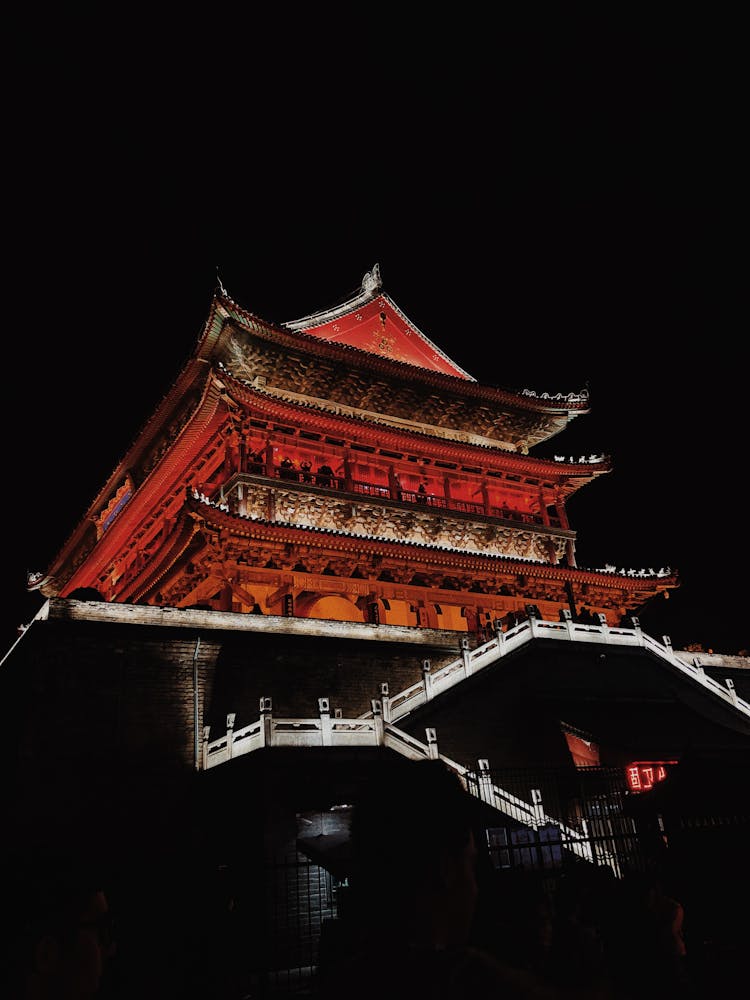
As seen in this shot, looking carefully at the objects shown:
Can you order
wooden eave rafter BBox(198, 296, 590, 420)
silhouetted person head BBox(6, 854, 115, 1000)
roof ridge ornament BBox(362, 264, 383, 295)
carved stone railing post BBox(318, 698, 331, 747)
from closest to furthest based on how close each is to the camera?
silhouetted person head BBox(6, 854, 115, 1000) → carved stone railing post BBox(318, 698, 331, 747) → wooden eave rafter BBox(198, 296, 590, 420) → roof ridge ornament BBox(362, 264, 383, 295)

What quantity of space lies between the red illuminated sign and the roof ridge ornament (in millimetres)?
18969

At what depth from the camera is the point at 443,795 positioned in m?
1.99

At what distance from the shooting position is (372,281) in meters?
26.8

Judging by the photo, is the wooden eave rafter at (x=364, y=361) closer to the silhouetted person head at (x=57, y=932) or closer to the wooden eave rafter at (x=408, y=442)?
the wooden eave rafter at (x=408, y=442)

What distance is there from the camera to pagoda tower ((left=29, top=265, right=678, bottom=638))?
61.8 ft

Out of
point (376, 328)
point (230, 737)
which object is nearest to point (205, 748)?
point (230, 737)

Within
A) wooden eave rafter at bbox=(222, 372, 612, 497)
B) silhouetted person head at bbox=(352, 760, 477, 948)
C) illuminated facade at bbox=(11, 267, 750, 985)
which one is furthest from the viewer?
wooden eave rafter at bbox=(222, 372, 612, 497)

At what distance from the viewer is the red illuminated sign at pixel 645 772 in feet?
44.1

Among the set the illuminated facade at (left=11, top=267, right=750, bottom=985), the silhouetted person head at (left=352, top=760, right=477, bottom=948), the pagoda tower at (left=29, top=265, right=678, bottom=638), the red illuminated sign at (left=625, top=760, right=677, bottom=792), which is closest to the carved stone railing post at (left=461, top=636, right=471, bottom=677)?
the illuminated facade at (left=11, top=267, right=750, bottom=985)

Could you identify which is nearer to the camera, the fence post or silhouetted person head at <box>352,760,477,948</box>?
silhouetted person head at <box>352,760,477,948</box>

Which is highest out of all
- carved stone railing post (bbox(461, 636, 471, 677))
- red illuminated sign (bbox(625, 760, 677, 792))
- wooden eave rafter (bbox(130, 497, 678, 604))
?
wooden eave rafter (bbox(130, 497, 678, 604))

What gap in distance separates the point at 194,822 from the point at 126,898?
2.69 meters

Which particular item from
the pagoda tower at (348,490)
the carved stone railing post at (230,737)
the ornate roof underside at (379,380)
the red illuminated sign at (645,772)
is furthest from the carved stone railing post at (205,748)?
the ornate roof underside at (379,380)

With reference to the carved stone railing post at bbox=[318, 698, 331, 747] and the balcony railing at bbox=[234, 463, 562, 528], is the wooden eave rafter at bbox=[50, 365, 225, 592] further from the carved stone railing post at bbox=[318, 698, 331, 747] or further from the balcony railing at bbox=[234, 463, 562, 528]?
the carved stone railing post at bbox=[318, 698, 331, 747]
